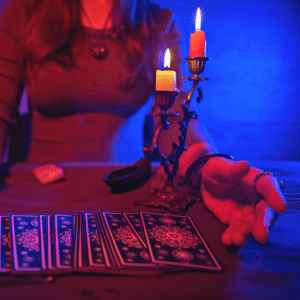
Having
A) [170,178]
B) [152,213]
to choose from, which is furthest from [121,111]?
[152,213]

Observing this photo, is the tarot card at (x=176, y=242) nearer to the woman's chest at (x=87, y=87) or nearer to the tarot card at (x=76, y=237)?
the tarot card at (x=76, y=237)

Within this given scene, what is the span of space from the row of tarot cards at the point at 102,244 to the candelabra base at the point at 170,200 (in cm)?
5

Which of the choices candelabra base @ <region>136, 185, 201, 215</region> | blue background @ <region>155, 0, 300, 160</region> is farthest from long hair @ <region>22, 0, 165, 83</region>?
blue background @ <region>155, 0, 300, 160</region>

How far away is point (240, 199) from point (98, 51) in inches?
38.4

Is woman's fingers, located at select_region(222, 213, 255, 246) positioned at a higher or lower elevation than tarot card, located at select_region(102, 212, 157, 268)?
higher

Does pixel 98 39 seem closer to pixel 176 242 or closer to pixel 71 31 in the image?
pixel 71 31

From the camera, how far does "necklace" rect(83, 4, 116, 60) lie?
1396 millimetres

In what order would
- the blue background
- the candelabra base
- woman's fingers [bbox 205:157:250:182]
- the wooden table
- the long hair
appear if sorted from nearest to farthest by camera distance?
the wooden table
woman's fingers [bbox 205:157:250:182]
the candelabra base
the long hair
the blue background

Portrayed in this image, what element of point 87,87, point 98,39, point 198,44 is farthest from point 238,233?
point 98,39

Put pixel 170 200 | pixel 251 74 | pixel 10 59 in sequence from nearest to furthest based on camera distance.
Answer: pixel 170 200
pixel 10 59
pixel 251 74

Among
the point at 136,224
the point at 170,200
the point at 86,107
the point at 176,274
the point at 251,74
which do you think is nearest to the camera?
the point at 176,274

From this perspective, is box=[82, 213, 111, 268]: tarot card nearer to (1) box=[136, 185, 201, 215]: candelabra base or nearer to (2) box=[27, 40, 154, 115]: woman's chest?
(1) box=[136, 185, 201, 215]: candelabra base

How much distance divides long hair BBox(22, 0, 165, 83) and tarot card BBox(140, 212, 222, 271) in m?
0.88

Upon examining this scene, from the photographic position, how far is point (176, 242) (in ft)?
1.96
